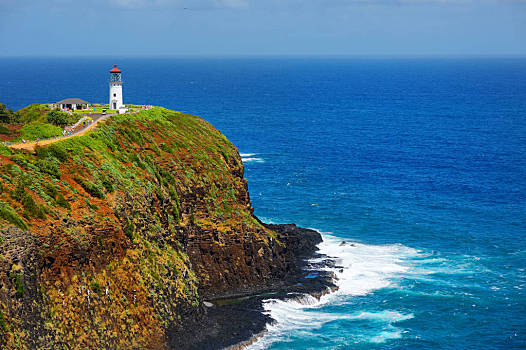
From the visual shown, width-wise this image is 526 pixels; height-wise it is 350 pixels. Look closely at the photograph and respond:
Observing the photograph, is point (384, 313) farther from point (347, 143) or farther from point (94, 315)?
point (347, 143)

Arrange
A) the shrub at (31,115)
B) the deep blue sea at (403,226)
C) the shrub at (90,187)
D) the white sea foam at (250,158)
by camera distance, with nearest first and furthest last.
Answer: the shrub at (90,187), the deep blue sea at (403,226), the shrub at (31,115), the white sea foam at (250,158)

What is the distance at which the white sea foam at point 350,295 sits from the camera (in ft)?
198

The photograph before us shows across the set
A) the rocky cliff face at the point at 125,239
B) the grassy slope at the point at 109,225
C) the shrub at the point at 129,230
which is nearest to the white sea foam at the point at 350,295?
the rocky cliff face at the point at 125,239

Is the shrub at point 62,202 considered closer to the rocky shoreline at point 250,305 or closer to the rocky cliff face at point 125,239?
the rocky cliff face at point 125,239

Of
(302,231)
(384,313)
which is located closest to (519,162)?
(302,231)

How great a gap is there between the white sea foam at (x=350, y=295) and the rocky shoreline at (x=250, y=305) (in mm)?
1049

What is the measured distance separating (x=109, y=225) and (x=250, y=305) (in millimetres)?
17746

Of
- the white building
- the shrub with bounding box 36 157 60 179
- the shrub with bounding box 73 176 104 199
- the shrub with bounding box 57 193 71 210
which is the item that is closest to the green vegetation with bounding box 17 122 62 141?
the shrub with bounding box 36 157 60 179

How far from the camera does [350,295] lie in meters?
68.4

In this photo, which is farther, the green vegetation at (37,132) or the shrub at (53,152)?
the green vegetation at (37,132)

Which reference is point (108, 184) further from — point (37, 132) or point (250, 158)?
point (250, 158)

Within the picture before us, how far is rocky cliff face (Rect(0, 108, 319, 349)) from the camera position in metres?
48.2

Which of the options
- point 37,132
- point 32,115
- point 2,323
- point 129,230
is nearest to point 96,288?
point 129,230

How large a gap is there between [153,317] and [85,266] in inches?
305
